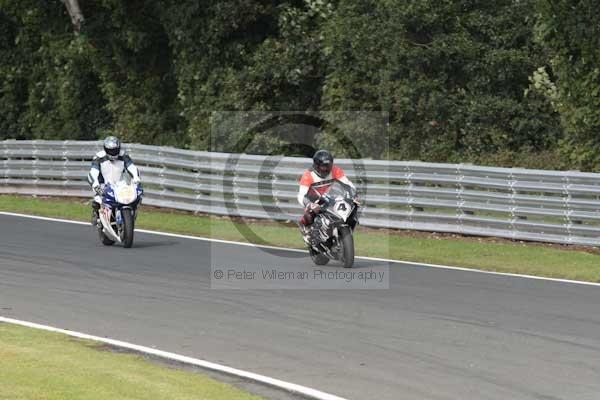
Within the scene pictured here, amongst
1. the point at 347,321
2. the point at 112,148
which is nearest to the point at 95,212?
the point at 112,148

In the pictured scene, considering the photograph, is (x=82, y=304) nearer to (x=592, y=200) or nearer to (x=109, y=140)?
(x=109, y=140)

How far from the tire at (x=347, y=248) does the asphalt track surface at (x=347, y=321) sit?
69cm

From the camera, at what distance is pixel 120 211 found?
19469mm

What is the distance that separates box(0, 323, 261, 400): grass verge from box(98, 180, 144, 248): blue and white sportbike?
8142mm

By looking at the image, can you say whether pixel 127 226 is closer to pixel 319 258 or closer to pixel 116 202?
pixel 116 202

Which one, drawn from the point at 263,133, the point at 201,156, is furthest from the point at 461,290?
the point at 263,133

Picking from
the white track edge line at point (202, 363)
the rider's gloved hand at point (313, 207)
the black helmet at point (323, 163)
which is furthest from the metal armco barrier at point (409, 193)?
the white track edge line at point (202, 363)

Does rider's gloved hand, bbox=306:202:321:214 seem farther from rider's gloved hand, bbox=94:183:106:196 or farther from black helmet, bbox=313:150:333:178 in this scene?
rider's gloved hand, bbox=94:183:106:196

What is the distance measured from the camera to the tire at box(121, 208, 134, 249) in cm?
1941

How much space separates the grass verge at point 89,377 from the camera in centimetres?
896

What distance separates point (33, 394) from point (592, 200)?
1231 centimetres

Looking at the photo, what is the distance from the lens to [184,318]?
1326 centimetres

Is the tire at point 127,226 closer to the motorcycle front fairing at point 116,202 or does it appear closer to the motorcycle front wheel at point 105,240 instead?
the motorcycle front fairing at point 116,202

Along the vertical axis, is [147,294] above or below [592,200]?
below
